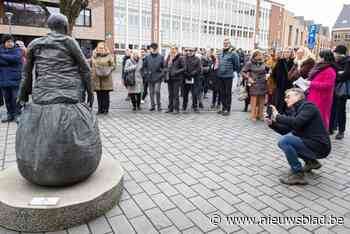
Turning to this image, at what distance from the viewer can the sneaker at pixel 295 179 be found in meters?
3.85

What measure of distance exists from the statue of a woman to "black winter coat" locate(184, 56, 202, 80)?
5.26 meters

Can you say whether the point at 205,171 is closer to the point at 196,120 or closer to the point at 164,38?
the point at 196,120

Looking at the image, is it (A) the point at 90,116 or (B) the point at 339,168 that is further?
(B) the point at 339,168

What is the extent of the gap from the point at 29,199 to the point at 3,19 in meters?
28.3

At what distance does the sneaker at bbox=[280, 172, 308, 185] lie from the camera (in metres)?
3.85

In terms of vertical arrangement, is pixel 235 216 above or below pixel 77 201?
below

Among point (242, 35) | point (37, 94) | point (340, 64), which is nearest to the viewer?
point (37, 94)

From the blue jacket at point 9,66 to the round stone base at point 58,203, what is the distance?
3.91 m

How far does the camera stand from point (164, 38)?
128 ft

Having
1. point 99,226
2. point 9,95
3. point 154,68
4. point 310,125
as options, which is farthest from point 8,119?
point 310,125

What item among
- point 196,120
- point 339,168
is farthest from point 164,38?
point 339,168

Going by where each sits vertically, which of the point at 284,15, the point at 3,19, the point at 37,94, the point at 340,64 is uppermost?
the point at 284,15

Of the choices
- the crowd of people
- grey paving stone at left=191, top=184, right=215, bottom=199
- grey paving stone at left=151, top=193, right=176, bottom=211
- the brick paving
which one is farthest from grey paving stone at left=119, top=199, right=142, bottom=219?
the crowd of people

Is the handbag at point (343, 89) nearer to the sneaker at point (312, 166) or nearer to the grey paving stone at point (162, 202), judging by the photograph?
the sneaker at point (312, 166)
